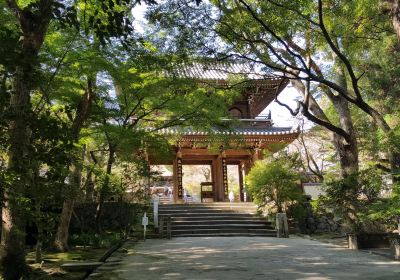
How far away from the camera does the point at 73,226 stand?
42.0 ft

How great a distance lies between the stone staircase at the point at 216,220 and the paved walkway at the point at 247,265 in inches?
205

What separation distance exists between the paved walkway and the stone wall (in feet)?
14.1

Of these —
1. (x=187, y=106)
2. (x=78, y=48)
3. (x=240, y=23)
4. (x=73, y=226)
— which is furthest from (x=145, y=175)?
(x=240, y=23)

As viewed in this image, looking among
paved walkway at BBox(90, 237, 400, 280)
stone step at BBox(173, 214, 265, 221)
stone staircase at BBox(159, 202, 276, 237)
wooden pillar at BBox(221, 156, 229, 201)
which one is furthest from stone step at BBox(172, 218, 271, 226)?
paved walkway at BBox(90, 237, 400, 280)

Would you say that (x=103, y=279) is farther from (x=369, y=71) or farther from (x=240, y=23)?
(x=369, y=71)

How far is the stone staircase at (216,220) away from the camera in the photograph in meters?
13.7

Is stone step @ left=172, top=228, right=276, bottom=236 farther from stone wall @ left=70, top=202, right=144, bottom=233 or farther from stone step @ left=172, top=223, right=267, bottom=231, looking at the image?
stone wall @ left=70, top=202, right=144, bottom=233

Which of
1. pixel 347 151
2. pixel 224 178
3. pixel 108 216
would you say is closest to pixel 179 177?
pixel 224 178

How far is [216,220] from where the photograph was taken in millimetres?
14766

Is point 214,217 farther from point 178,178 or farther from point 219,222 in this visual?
point 178,178

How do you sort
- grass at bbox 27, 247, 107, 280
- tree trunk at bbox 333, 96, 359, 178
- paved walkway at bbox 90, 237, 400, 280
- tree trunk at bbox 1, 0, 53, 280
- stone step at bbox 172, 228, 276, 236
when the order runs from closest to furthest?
tree trunk at bbox 1, 0, 53, 280 < paved walkway at bbox 90, 237, 400, 280 < grass at bbox 27, 247, 107, 280 < tree trunk at bbox 333, 96, 359, 178 < stone step at bbox 172, 228, 276, 236

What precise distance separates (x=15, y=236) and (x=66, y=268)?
50.6 inches

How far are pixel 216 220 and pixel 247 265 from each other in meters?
8.41

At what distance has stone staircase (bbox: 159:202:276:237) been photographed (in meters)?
13.7
